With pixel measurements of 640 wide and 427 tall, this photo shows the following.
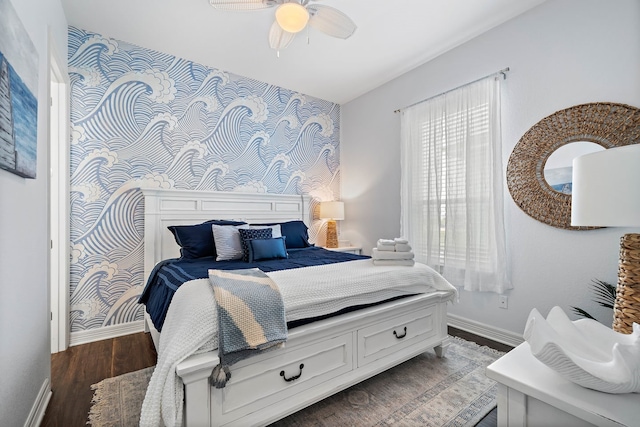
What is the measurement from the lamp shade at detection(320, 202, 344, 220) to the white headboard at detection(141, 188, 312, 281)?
1.27ft

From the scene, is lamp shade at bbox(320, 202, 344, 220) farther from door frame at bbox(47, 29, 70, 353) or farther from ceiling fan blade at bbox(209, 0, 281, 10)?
door frame at bbox(47, 29, 70, 353)

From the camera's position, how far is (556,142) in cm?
226

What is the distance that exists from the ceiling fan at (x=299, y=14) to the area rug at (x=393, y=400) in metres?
2.35

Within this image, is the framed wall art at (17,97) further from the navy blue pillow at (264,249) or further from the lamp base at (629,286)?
the lamp base at (629,286)

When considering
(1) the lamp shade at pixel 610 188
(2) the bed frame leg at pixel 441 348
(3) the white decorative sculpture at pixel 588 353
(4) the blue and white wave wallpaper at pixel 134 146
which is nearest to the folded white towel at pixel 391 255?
(2) the bed frame leg at pixel 441 348

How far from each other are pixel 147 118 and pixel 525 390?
11.4 feet

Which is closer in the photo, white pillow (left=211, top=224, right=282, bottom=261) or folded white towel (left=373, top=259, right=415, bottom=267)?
folded white towel (left=373, top=259, right=415, bottom=267)

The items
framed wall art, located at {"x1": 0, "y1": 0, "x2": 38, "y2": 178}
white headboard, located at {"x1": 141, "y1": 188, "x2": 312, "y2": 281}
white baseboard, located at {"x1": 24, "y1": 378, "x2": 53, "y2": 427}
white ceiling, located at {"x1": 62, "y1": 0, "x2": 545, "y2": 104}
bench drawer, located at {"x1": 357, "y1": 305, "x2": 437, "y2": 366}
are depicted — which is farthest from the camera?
white headboard, located at {"x1": 141, "y1": 188, "x2": 312, "y2": 281}

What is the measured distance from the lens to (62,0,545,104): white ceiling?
95.0 inches

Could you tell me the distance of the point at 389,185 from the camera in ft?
12.2

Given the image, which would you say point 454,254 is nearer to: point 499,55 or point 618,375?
point 499,55

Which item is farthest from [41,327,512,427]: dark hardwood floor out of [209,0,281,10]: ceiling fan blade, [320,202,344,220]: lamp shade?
[209,0,281,10]: ceiling fan blade

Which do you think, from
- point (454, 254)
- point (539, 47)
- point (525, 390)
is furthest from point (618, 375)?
point (539, 47)

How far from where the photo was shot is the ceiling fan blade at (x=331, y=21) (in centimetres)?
201
